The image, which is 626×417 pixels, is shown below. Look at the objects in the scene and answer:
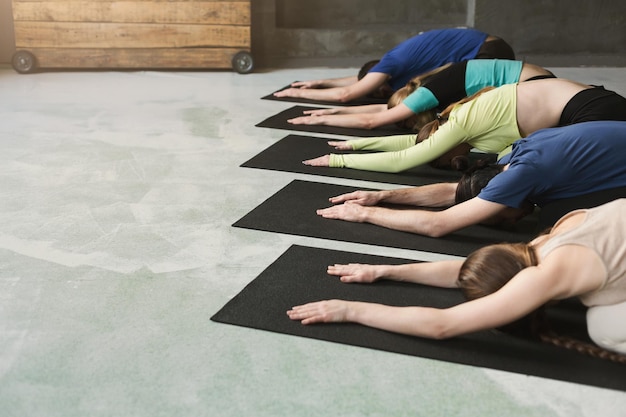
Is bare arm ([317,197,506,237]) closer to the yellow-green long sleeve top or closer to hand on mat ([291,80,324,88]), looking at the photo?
the yellow-green long sleeve top

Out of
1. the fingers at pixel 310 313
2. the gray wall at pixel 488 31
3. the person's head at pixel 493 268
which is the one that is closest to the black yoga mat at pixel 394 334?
the fingers at pixel 310 313

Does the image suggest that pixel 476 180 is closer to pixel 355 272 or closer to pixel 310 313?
pixel 355 272

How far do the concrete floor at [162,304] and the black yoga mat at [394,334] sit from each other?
45 mm

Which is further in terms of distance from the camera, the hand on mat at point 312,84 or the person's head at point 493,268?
the hand on mat at point 312,84

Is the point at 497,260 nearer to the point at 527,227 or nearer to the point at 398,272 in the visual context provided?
the point at 398,272

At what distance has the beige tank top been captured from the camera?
2.07m

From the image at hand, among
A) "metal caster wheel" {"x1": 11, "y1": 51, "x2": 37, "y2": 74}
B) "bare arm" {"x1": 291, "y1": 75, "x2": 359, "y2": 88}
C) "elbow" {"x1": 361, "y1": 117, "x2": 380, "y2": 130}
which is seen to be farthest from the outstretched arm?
"metal caster wheel" {"x1": 11, "y1": 51, "x2": 37, "y2": 74}

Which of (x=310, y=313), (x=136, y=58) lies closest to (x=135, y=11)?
(x=136, y=58)

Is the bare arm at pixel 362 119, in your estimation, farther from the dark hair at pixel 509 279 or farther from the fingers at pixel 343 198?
the dark hair at pixel 509 279

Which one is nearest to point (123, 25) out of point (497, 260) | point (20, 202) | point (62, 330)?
point (20, 202)

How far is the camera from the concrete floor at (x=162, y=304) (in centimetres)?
203

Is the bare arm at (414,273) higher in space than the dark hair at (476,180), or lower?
lower

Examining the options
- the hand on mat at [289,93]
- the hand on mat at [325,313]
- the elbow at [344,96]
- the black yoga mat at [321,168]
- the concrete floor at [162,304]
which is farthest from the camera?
the hand on mat at [289,93]

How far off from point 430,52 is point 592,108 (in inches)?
79.2
